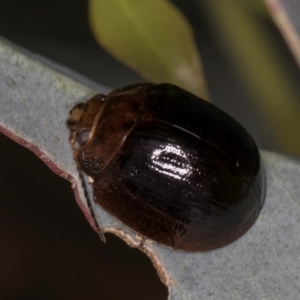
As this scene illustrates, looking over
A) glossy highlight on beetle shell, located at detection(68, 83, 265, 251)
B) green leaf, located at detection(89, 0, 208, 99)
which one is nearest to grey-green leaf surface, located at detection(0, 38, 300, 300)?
glossy highlight on beetle shell, located at detection(68, 83, 265, 251)

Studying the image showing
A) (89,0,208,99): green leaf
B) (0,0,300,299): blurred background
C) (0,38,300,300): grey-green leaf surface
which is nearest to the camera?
(0,0,300,299): blurred background

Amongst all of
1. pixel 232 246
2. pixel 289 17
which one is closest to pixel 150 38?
pixel 289 17

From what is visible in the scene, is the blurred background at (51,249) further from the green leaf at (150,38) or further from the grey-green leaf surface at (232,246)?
the green leaf at (150,38)

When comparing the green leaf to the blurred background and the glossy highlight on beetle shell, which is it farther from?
the blurred background

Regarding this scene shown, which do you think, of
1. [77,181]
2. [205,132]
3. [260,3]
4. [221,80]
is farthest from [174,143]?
[221,80]

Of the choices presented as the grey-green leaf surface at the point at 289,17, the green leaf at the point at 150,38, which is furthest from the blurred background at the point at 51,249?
the grey-green leaf surface at the point at 289,17

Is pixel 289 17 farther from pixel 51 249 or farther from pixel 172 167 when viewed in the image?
pixel 51 249
